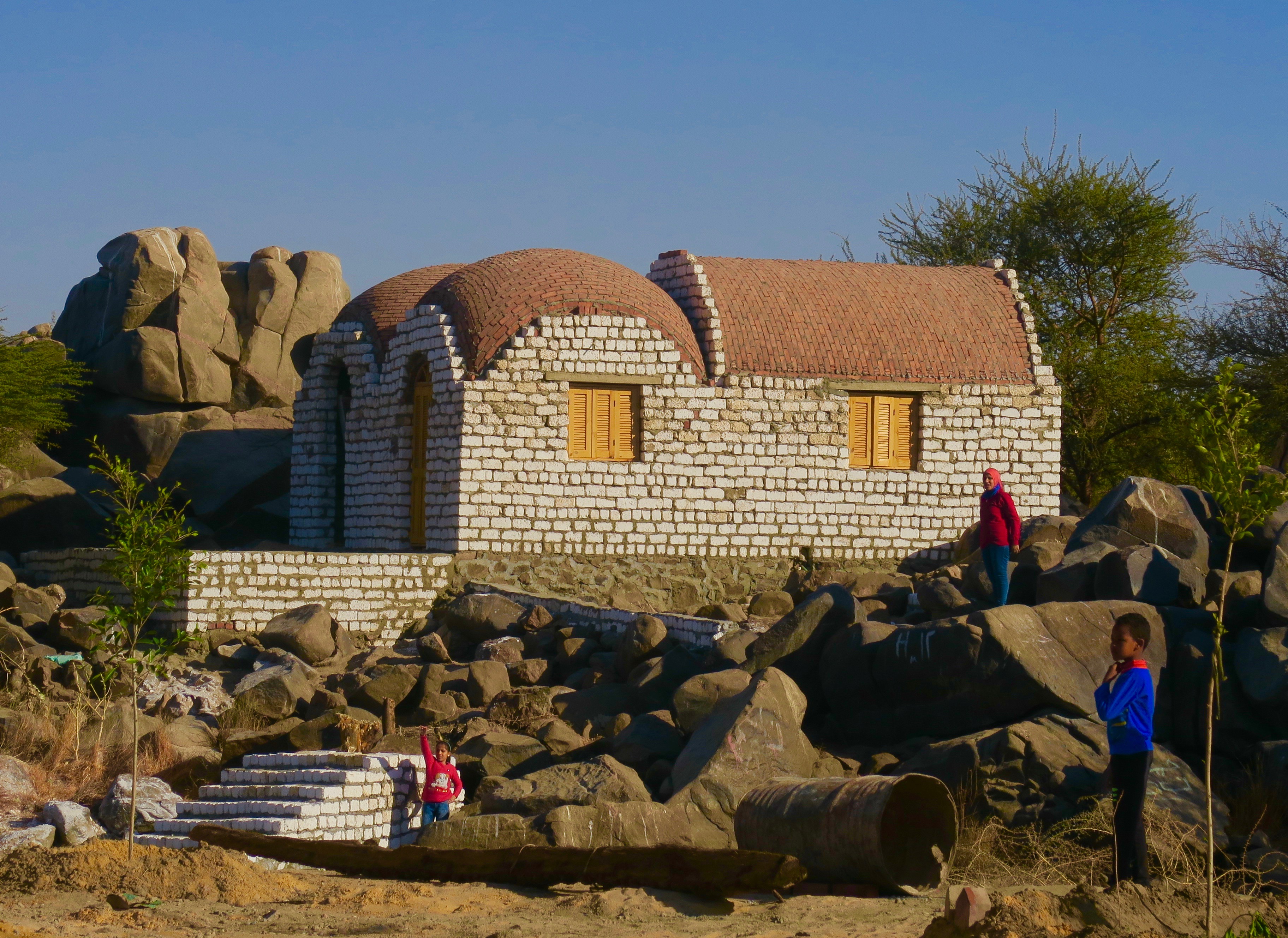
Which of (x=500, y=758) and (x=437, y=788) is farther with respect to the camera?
(x=500, y=758)

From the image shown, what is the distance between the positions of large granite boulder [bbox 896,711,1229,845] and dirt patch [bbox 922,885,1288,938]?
4.63ft

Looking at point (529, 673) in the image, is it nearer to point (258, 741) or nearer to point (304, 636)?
point (304, 636)

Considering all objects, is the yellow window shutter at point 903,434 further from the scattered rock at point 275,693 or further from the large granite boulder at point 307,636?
the scattered rock at point 275,693

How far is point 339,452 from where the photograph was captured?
74.2ft

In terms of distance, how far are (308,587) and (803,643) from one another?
7.47m

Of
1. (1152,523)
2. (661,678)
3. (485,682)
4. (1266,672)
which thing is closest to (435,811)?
(661,678)

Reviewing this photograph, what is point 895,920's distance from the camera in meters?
8.31

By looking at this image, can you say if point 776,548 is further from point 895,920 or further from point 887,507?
point 895,920

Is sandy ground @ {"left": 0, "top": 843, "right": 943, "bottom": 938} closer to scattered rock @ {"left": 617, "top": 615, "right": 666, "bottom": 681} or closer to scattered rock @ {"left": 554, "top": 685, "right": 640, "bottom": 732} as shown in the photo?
scattered rock @ {"left": 554, "top": 685, "right": 640, "bottom": 732}

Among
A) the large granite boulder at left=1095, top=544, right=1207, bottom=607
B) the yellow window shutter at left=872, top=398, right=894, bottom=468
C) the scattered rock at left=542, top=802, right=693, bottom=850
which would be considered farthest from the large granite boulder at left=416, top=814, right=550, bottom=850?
the yellow window shutter at left=872, top=398, right=894, bottom=468

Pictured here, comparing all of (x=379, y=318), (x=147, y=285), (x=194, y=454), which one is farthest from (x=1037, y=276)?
(x=147, y=285)

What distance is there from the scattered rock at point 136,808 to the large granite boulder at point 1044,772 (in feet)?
19.5

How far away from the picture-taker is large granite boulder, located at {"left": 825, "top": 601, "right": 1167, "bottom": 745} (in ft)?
37.4

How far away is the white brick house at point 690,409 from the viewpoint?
62.0 ft
